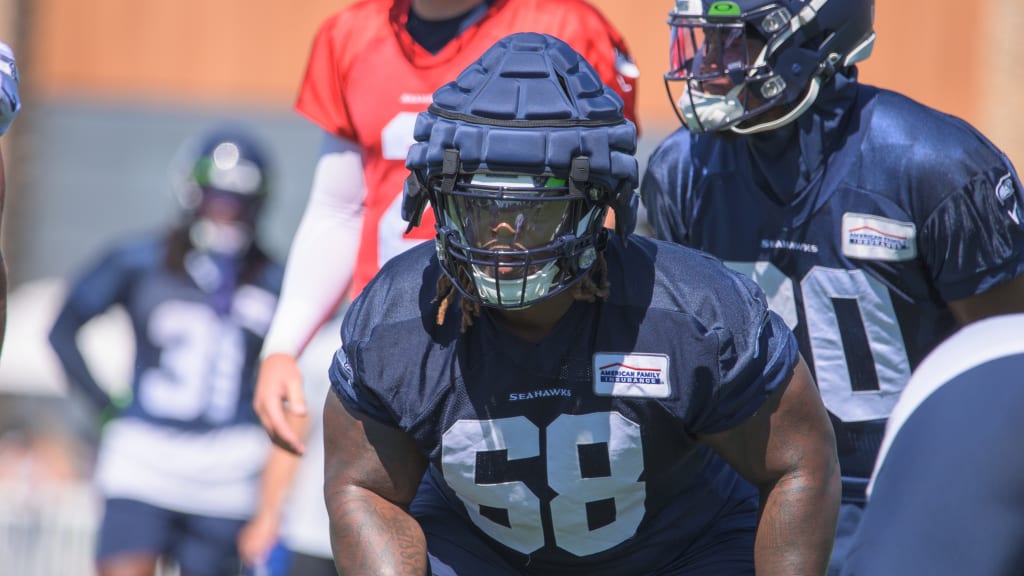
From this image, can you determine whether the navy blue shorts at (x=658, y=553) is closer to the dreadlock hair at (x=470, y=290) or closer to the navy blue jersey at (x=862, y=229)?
the dreadlock hair at (x=470, y=290)

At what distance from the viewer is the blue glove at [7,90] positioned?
2.94m

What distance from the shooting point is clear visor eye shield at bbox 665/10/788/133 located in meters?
3.32

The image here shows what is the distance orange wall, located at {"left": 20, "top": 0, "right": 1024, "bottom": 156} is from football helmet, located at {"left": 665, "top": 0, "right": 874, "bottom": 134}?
25.5 feet

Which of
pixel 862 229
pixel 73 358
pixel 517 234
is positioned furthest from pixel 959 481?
pixel 73 358

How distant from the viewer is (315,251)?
146 inches

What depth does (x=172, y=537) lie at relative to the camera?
576 centimetres

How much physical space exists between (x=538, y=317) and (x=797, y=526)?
2.12 ft

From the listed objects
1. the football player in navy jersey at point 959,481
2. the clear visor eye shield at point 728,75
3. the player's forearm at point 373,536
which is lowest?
the player's forearm at point 373,536

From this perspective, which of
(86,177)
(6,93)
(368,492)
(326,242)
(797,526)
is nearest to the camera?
(797,526)

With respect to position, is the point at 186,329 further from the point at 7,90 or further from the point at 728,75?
the point at 728,75

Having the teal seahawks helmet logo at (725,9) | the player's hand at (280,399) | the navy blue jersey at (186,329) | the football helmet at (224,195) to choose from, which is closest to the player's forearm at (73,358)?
the navy blue jersey at (186,329)

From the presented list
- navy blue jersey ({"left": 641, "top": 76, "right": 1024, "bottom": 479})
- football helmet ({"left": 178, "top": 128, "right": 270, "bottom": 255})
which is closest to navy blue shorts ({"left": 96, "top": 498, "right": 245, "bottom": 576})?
football helmet ({"left": 178, "top": 128, "right": 270, "bottom": 255})

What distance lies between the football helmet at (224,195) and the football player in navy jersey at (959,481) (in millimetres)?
4710

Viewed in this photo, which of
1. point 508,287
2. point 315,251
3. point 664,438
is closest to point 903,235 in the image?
point 664,438
